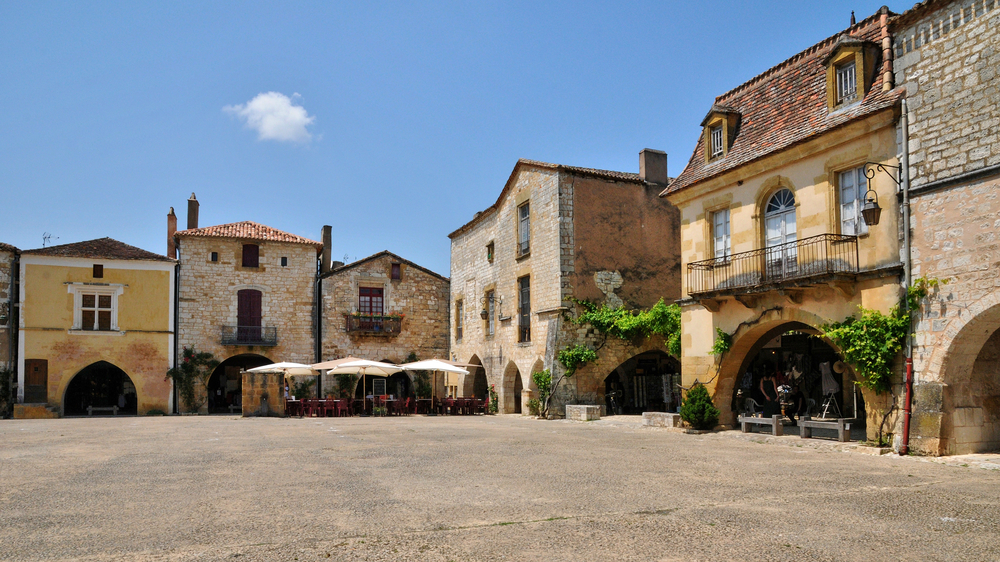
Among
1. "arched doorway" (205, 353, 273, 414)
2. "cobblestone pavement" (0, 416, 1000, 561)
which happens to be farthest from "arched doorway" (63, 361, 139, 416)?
"cobblestone pavement" (0, 416, 1000, 561)

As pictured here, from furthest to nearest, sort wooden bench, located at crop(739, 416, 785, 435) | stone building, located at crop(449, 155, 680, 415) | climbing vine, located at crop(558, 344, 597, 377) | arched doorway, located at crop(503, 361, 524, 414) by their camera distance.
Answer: arched doorway, located at crop(503, 361, 524, 414) → stone building, located at crop(449, 155, 680, 415) → climbing vine, located at crop(558, 344, 597, 377) → wooden bench, located at crop(739, 416, 785, 435)

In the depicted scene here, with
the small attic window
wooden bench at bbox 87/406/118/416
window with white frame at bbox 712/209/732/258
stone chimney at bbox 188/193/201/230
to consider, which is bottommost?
wooden bench at bbox 87/406/118/416

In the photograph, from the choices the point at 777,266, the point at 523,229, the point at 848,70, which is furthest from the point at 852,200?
the point at 523,229

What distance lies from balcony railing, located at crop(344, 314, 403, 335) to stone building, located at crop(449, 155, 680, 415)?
6670 mm

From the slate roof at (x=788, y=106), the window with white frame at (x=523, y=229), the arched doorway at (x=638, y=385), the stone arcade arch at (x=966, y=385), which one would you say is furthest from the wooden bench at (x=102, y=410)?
the stone arcade arch at (x=966, y=385)

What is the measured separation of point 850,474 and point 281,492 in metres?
6.23

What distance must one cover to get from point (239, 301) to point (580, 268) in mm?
14190

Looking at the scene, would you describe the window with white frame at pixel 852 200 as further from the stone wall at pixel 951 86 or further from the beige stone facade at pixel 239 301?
the beige stone facade at pixel 239 301

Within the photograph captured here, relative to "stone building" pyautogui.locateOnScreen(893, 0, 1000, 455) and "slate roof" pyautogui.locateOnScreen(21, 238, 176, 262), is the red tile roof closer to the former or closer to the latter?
"slate roof" pyautogui.locateOnScreen(21, 238, 176, 262)

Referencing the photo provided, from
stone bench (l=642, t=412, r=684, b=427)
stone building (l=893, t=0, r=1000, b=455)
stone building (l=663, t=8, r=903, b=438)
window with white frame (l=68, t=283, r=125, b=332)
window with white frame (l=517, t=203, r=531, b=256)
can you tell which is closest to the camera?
stone building (l=893, t=0, r=1000, b=455)

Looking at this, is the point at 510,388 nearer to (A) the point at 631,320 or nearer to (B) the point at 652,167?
(A) the point at 631,320

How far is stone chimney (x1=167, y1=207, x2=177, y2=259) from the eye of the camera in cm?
2809

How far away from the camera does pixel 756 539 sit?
527 centimetres

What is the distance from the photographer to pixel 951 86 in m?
10.3
